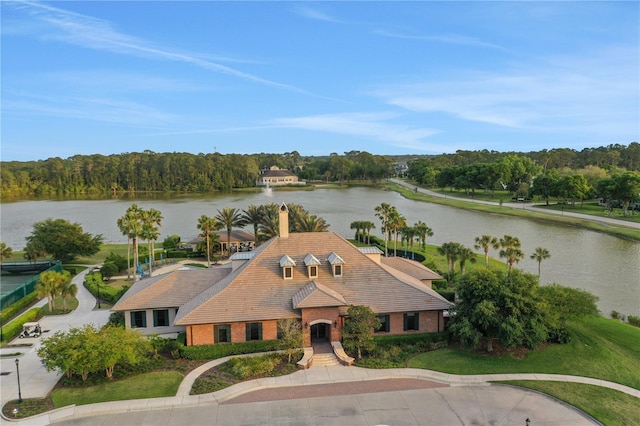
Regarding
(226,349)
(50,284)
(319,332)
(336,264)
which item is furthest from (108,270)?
(336,264)

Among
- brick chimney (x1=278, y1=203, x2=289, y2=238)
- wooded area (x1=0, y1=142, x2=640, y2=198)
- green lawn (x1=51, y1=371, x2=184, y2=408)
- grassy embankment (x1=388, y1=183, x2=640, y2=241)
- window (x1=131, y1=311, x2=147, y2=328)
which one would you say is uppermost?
wooded area (x1=0, y1=142, x2=640, y2=198)

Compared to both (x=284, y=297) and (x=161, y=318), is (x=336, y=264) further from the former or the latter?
(x=161, y=318)

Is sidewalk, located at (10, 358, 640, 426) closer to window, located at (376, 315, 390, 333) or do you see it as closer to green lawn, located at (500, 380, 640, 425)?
green lawn, located at (500, 380, 640, 425)

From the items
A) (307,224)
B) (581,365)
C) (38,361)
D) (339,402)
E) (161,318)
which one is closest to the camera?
(339,402)

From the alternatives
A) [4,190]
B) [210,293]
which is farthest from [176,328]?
[4,190]

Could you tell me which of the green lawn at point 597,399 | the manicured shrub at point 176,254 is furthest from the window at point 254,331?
the manicured shrub at point 176,254

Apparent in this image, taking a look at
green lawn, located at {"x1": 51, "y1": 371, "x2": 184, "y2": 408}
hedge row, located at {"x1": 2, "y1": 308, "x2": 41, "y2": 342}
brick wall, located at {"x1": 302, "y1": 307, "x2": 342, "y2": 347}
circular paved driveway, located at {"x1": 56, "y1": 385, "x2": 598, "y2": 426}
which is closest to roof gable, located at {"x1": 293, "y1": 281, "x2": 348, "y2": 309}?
brick wall, located at {"x1": 302, "y1": 307, "x2": 342, "y2": 347}

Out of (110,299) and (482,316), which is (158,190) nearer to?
(110,299)
